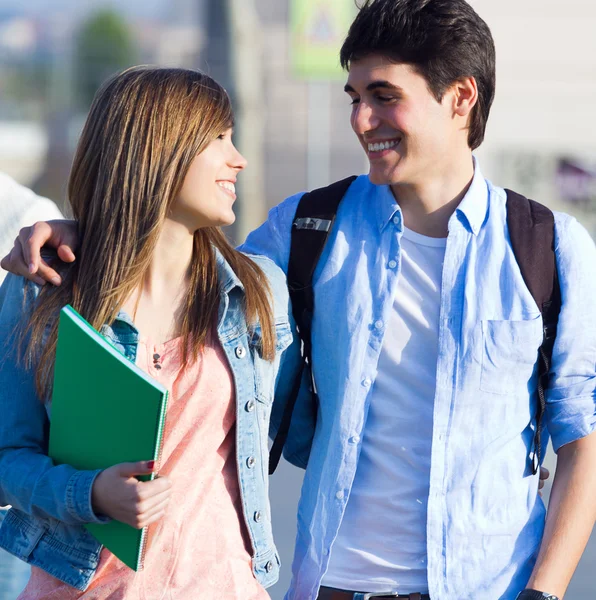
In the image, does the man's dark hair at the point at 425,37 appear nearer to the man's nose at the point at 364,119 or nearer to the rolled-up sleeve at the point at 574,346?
the man's nose at the point at 364,119

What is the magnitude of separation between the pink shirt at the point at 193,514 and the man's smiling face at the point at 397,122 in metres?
0.66

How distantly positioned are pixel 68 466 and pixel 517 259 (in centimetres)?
116

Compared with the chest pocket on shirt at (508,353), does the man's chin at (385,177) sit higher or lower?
higher

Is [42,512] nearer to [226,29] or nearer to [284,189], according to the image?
[226,29]

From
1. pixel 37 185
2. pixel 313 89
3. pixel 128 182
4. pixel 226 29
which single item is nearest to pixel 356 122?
pixel 128 182

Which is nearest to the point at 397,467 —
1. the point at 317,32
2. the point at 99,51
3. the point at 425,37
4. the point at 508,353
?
the point at 508,353

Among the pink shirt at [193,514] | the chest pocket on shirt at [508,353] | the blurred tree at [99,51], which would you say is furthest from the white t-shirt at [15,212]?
the blurred tree at [99,51]

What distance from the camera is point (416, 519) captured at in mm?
2609

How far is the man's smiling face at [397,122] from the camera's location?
9.00 ft

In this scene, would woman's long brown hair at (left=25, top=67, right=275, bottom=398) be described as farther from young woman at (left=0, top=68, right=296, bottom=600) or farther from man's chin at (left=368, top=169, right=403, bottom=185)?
man's chin at (left=368, top=169, right=403, bottom=185)

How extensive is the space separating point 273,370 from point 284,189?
19181mm

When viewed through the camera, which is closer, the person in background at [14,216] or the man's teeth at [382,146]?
the man's teeth at [382,146]

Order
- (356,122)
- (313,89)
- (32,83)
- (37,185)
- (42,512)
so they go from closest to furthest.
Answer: (42,512), (356,122), (313,89), (37,185), (32,83)

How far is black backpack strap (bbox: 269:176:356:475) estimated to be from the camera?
2.78 meters
